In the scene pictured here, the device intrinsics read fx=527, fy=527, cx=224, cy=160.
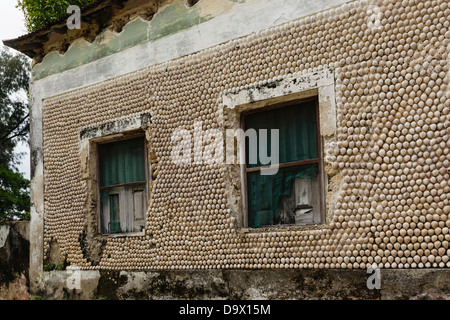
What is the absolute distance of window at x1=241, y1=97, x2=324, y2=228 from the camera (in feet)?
18.1

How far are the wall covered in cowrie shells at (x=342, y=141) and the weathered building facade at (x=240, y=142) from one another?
0.04 ft

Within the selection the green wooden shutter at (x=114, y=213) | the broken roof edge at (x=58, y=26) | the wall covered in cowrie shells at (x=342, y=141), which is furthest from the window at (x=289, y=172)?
the broken roof edge at (x=58, y=26)

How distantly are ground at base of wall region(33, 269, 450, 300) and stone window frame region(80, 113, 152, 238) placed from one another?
2.14 feet

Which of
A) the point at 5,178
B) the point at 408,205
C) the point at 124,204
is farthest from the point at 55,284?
the point at 5,178

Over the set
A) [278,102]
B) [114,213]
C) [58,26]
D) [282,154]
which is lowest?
[114,213]

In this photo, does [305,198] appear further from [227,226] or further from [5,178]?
[5,178]

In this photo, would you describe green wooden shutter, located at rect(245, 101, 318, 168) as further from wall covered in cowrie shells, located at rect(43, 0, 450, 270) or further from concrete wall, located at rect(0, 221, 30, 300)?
Answer: concrete wall, located at rect(0, 221, 30, 300)

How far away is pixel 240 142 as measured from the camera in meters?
5.91

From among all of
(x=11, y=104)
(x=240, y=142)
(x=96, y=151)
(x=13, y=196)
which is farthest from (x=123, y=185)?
(x=11, y=104)

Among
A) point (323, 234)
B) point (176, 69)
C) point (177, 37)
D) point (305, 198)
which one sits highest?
point (177, 37)

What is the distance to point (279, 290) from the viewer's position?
5.34 metres

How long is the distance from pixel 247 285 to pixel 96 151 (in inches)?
121

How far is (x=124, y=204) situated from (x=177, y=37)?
2315 mm

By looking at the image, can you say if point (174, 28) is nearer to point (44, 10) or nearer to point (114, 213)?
point (114, 213)
